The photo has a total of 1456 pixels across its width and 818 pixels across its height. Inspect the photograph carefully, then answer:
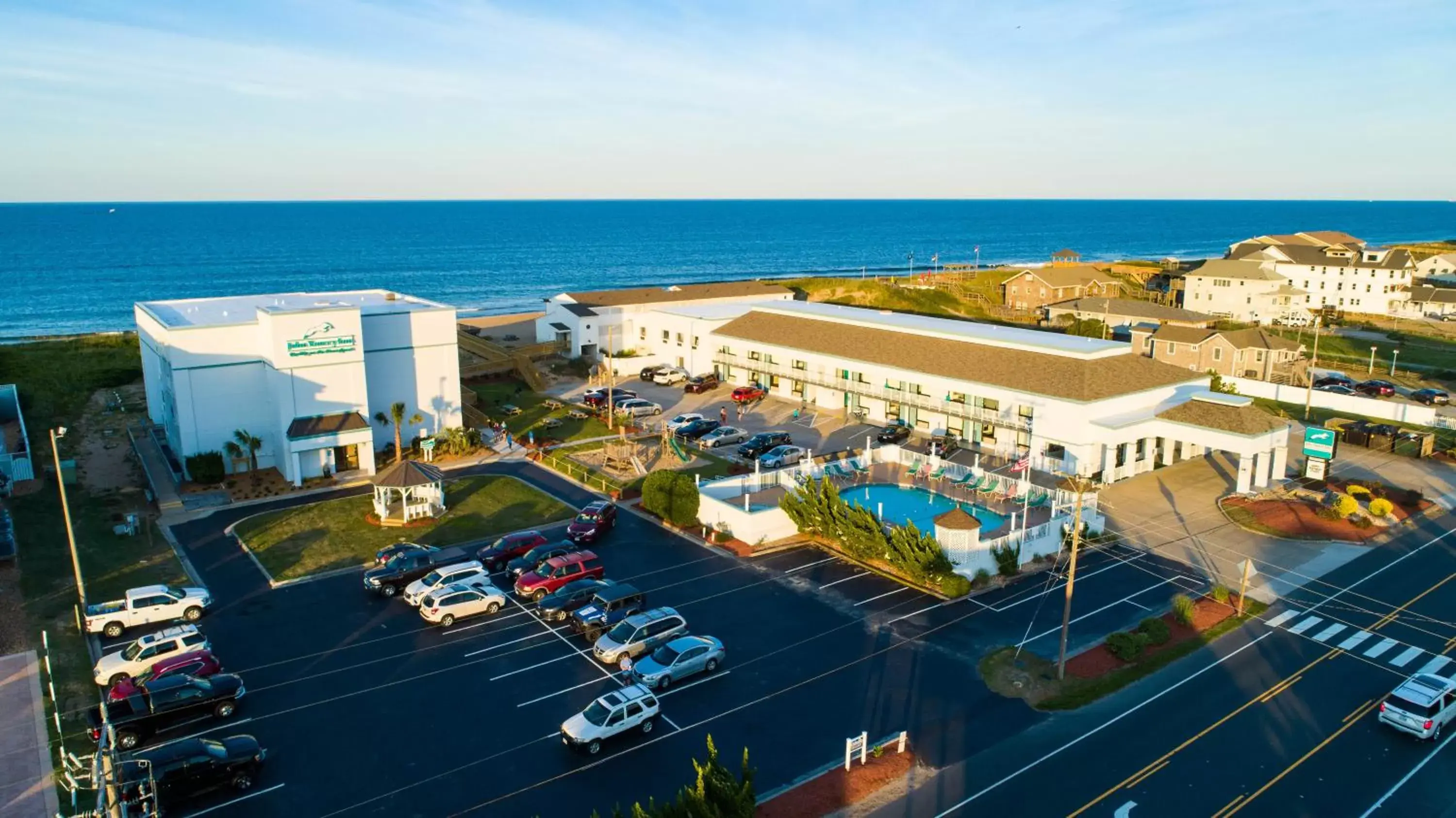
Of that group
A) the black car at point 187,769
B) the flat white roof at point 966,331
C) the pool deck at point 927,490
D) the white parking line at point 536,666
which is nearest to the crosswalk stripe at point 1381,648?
the pool deck at point 927,490

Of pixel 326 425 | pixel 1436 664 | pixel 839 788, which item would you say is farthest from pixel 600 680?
pixel 1436 664

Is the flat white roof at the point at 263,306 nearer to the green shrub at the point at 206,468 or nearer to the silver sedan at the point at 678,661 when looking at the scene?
the green shrub at the point at 206,468

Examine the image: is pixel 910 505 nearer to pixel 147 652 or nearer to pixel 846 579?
pixel 846 579

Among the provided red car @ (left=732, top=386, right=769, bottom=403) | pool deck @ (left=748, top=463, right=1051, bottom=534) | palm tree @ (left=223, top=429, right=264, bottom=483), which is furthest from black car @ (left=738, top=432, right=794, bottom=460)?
palm tree @ (left=223, top=429, right=264, bottom=483)

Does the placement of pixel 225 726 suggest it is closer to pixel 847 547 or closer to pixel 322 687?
pixel 322 687

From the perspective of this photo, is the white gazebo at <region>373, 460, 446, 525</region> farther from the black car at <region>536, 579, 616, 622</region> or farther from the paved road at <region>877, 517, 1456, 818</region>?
the paved road at <region>877, 517, 1456, 818</region>

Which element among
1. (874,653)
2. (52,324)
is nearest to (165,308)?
(874,653)
